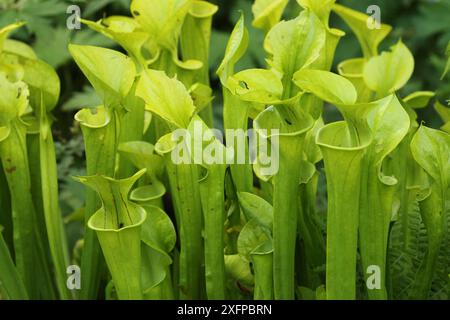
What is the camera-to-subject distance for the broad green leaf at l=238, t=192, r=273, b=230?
88cm

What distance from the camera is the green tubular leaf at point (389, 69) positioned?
3.18ft

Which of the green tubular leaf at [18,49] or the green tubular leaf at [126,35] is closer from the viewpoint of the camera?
the green tubular leaf at [126,35]

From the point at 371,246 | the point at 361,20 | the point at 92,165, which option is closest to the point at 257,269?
the point at 371,246

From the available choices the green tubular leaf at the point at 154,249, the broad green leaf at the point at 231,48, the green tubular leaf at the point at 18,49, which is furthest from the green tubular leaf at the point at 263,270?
the green tubular leaf at the point at 18,49

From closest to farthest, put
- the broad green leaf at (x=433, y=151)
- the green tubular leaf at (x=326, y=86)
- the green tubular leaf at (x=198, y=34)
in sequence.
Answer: the green tubular leaf at (x=326, y=86)
the broad green leaf at (x=433, y=151)
the green tubular leaf at (x=198, y=34)

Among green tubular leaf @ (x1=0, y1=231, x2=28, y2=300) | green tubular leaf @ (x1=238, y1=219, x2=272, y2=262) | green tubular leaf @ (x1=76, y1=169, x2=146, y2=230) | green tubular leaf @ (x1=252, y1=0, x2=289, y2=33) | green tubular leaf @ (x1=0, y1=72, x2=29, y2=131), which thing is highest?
green tubular leaf @ (x1=252, y1=0, x2=289, y2=33)

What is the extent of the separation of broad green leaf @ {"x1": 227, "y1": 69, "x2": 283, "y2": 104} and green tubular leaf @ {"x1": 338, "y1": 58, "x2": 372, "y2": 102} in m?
0.24

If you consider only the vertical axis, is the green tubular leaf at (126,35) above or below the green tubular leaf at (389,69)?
above

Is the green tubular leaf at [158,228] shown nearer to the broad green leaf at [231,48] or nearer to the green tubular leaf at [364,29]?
the broad green leaf at [231,48]

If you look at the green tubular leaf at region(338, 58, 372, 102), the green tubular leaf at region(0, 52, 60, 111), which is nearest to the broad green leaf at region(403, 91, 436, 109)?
the green tubular leaf at region(338, 58, 372, 102)

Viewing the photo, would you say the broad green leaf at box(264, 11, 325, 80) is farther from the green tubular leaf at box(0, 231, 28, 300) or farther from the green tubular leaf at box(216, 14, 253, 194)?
the green tubular leaf at box(0, 231, 28, 300)

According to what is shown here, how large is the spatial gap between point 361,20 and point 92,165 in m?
0.44

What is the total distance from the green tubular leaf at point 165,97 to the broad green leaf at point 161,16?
0.13 metres

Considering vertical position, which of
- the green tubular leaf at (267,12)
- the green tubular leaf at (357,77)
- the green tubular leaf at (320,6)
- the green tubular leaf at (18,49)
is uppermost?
the green tubular leaf at (320,6)
